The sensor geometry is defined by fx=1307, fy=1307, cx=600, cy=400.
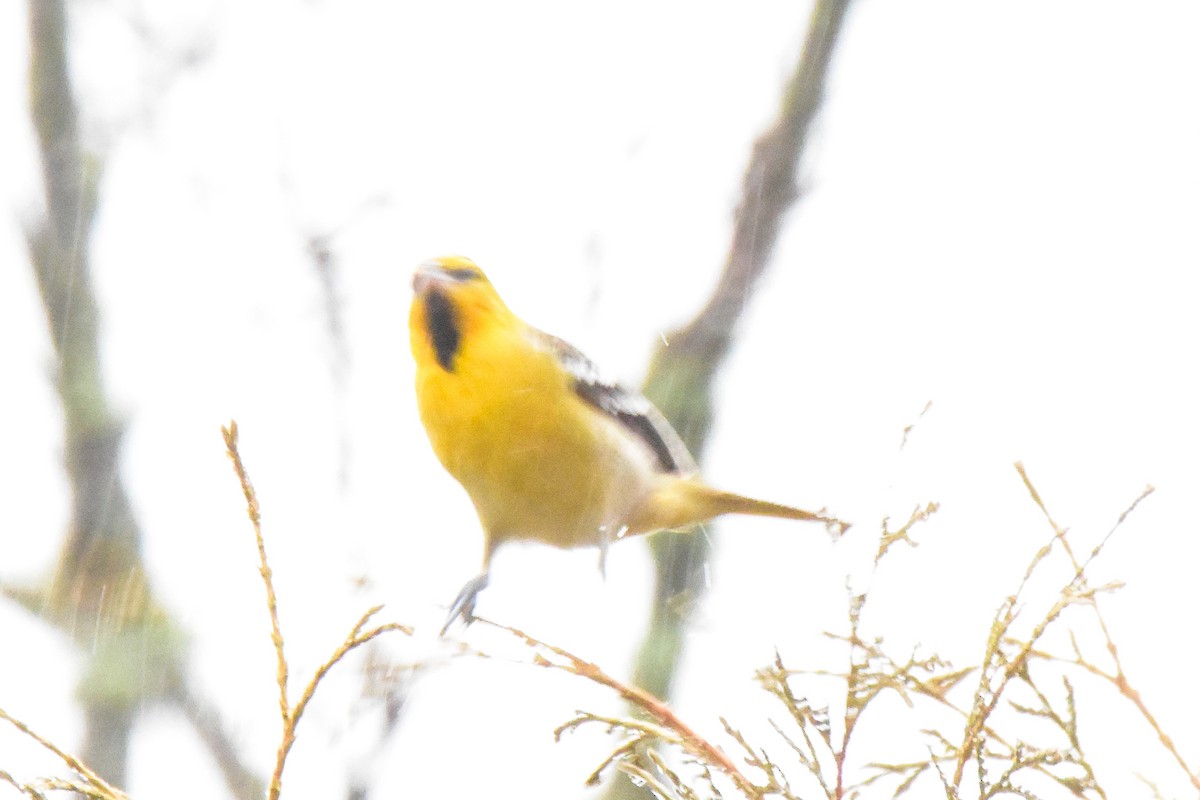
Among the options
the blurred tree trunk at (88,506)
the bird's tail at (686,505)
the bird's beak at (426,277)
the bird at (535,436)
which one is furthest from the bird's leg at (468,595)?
the blurred tree trunk at (88,506)

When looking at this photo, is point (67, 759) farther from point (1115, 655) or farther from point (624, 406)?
point (624, 406)

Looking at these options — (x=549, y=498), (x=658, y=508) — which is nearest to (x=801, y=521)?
(x=658, y=508)

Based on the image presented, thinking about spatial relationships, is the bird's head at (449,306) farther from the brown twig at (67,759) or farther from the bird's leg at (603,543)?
the brown twig at (67,759)

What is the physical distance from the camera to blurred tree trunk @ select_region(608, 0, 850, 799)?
3963mm

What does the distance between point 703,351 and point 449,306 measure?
1031 mm

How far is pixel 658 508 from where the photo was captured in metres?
3.27

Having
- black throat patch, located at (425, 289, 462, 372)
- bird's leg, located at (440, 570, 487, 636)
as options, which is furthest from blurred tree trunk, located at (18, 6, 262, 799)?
black throat patch, located at (425, 289, 462, 372)

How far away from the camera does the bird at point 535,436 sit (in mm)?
2992

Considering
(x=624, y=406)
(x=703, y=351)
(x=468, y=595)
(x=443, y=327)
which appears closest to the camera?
(x=468, y=595)

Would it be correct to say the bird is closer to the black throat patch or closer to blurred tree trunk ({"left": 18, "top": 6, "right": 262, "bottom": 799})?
the black throat patch

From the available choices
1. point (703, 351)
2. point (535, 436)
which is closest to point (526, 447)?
point (535, 436)

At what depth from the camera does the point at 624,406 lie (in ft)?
11.0

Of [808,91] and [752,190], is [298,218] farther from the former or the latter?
[808,91]

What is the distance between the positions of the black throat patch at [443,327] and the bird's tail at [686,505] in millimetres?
607
